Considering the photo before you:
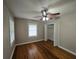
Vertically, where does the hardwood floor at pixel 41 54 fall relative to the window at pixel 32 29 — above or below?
below

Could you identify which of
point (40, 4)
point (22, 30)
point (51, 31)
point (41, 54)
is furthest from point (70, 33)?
point (22, 30)

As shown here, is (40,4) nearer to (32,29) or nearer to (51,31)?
(32,29)

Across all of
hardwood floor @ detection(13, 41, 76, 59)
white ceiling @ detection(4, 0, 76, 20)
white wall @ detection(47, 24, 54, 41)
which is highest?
white ceiling @ detection(4, 0, 76, 20)

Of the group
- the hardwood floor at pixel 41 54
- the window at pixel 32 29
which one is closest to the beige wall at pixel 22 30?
the window at pixel 32 29

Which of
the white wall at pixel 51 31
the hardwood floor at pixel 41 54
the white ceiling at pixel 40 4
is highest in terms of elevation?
the white ceiling at pixel 40 4

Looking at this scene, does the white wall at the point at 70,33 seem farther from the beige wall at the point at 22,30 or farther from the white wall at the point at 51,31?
the beige wall at the point at 22,30

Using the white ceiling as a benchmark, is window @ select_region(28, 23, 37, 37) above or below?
below

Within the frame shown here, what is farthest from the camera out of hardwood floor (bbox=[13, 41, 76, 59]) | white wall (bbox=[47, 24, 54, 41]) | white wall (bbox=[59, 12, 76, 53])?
white wall (bbox=[47, 24, 54, 41])

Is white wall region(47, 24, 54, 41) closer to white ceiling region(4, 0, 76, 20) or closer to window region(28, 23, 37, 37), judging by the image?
window region(28, 23, 37, 37)

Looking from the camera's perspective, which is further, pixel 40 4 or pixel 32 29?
pixel 32 29

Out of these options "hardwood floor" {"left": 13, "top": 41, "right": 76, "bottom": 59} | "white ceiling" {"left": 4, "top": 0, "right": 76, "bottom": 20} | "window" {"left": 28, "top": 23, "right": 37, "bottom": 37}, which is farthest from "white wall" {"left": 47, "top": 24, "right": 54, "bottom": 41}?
"white ceiling" {"left": 4, "top": 0, "right": 76, "bottom": 20}

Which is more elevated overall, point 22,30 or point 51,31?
point 22,30

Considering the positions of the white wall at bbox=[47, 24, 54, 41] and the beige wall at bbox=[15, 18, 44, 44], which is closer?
the beige wall at bbox=[15, 18, 44, 44]

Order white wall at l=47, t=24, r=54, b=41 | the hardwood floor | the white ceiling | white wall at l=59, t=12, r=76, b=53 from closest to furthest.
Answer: the white ceiling → the hardwood floor → white wall at l=59, t=12, r=76, b=53 → white wall at l=47, t=24, r=54, b=41
